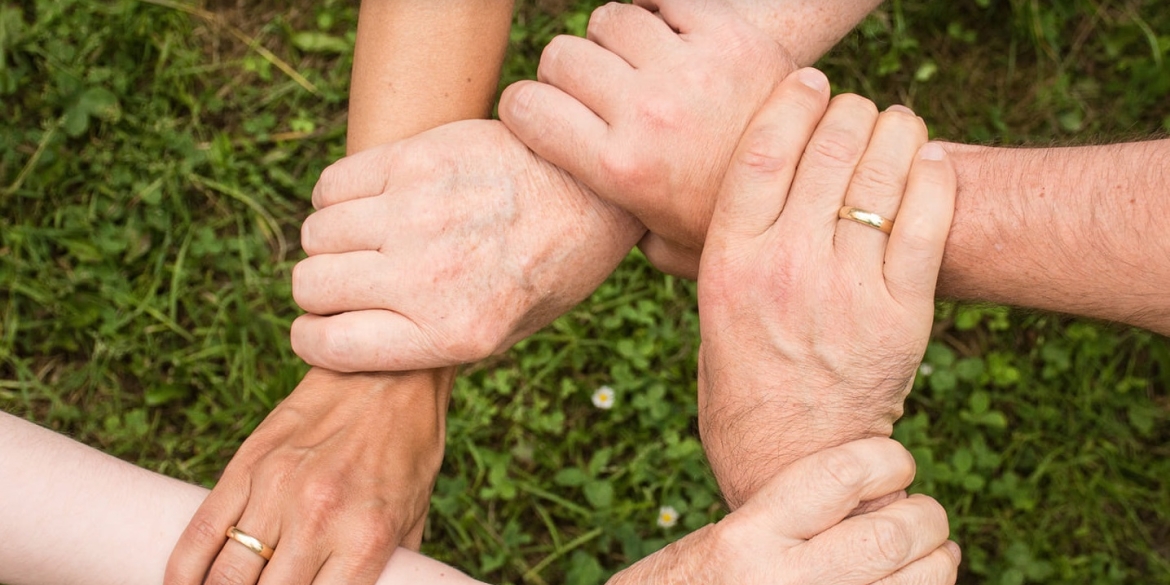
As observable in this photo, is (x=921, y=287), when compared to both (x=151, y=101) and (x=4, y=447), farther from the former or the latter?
(x=151, y=101)

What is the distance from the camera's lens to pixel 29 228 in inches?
114

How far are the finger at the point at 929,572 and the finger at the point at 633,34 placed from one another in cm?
117

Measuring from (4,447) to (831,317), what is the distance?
5.27 feet

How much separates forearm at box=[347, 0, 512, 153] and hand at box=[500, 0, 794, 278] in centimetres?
18

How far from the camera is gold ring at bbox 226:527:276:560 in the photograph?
1.78m

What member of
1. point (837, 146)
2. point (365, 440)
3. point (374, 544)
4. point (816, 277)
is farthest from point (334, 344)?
point (837, 146)

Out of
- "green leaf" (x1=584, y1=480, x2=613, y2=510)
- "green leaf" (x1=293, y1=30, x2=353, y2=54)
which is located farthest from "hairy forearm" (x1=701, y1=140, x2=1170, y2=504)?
"green leaf" (x1=293, y1=30, x2=353, y2=54)

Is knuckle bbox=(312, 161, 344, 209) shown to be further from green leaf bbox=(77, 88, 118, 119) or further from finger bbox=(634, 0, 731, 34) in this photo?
green leaf bbox=(77, 88, 118, 119)

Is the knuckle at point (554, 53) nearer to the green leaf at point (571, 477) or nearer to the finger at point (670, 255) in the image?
the finger at point (670, 255)

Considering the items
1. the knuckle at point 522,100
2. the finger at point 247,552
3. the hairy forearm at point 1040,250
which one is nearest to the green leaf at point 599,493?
the hairy forearm at point 1040,250

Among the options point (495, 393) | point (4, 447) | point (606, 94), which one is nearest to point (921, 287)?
point (606, 94)

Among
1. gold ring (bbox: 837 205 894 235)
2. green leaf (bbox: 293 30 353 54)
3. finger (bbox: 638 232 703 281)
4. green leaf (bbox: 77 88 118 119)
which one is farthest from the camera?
green leaf (bbox: 293 30 353 54)

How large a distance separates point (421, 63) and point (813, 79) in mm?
919

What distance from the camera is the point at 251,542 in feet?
5.84
